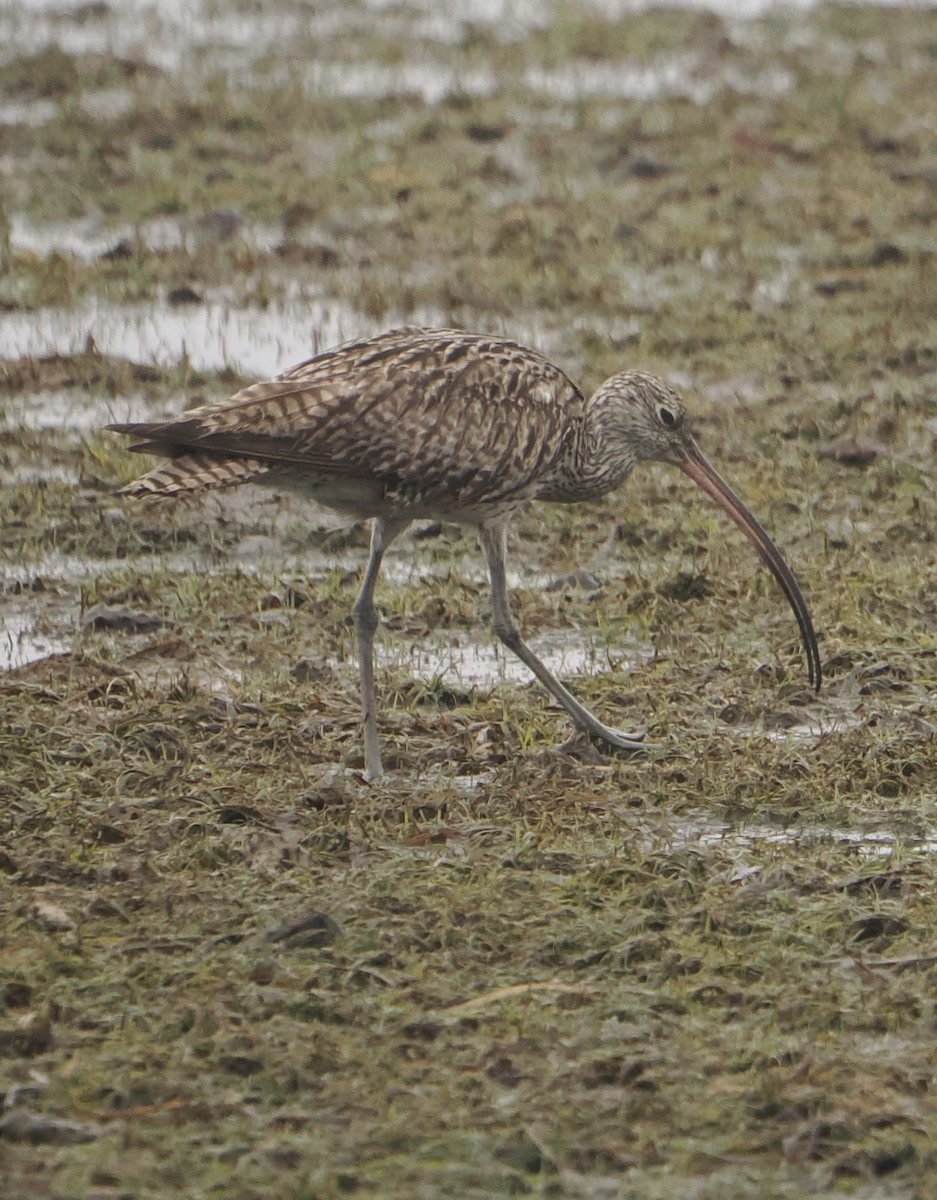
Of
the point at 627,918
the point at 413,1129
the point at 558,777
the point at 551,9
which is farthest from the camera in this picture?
the point at 551,9

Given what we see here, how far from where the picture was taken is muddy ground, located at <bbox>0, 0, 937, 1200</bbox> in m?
5.32

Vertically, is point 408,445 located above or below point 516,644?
above

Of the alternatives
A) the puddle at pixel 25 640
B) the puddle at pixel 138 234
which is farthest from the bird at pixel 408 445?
the puddle at pixel 138 234

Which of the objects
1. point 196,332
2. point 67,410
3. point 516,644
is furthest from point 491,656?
point 196,332

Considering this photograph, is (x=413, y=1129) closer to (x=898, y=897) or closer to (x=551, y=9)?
(x=898, y=897)

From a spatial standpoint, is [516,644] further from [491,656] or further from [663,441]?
[663,441]

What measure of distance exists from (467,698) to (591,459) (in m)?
0.96

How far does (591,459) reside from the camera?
28.3 feet

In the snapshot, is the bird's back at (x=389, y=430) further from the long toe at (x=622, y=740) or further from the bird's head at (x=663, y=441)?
the long toe at (x=622, y=740)

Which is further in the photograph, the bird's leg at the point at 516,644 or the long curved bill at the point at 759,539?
the long curved bill at the point at 759,539

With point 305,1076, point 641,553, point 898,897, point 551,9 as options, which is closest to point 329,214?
point 641,553

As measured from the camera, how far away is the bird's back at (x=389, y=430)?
7.51 metres

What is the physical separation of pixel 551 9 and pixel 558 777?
15.8 m

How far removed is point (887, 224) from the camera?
15422mm
